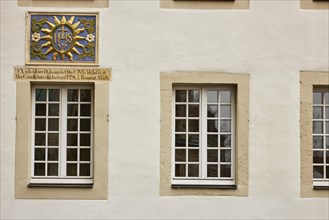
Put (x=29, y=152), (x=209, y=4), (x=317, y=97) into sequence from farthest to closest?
(x=317, y=97) < (x=209, y=4) < (x=29, y=152)

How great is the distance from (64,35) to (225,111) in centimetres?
305

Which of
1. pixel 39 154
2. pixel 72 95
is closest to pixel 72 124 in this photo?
pixel 72 95

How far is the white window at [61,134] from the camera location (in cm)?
1173

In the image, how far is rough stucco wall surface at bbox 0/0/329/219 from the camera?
454 inches

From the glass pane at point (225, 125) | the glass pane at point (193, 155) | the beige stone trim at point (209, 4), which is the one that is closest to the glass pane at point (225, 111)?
the glass pane at point (225, 125)

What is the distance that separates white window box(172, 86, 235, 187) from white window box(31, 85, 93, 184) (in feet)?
4.99

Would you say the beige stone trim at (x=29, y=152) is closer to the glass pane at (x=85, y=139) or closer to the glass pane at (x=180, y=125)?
the glass pane at (x=85, y=139)

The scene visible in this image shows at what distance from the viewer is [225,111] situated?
1187cm

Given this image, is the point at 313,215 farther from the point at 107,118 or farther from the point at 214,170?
the point at 107,118

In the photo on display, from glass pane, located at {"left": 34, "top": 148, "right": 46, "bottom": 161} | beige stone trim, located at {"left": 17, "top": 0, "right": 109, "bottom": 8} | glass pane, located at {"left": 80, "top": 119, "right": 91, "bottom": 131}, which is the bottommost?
glass pane, located at {"left": 34, "top": 148, "right": 46, "bottom": 161}

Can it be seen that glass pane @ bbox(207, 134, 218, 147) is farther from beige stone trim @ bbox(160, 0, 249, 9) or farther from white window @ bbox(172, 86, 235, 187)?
beige stone trim @ bbox(160, 0, 249, 9)

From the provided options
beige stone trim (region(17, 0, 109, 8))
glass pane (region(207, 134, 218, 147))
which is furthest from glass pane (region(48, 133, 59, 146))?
glass pane (region(207, 134, 218, 147))

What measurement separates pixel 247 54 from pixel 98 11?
8.64 feet

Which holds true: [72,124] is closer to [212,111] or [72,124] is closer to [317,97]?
[212,111]
